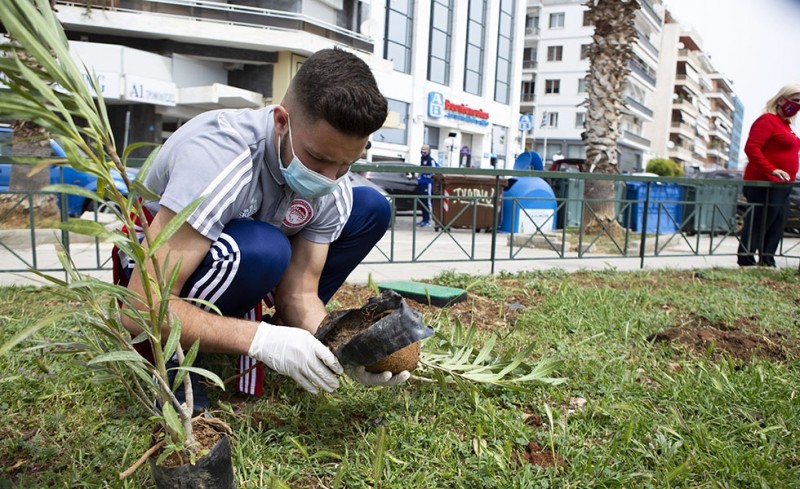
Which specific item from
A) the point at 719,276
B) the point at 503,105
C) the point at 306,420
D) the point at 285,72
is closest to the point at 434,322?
the point at 306,420

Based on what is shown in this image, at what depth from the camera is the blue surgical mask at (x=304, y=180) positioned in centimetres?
186

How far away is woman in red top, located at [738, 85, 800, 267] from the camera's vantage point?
5742 millimetres

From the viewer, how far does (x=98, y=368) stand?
4.41ft

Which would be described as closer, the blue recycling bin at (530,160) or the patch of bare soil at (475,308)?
the patch of bare soil at (475,308)

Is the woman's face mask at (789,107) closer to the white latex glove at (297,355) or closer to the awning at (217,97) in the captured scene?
the white latex glove at (297,355)

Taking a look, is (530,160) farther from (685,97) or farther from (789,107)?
(685,97)

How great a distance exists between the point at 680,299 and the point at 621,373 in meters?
1.82

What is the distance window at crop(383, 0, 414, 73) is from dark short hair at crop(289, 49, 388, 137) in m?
26.9

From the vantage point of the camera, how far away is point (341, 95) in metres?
1.72

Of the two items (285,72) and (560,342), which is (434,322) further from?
(285,72)

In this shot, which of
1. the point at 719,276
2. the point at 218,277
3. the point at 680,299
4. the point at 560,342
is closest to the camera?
the point at 218,277

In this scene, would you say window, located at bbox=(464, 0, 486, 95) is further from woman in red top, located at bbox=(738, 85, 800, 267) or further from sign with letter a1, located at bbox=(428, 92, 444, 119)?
woman in red top, located at bbox=(738, 85, 800, 267)

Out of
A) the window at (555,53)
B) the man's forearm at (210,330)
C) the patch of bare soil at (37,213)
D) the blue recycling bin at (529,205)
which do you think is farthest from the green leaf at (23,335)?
the window at (555,53)

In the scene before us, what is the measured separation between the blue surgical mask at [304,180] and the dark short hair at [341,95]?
0.15m
